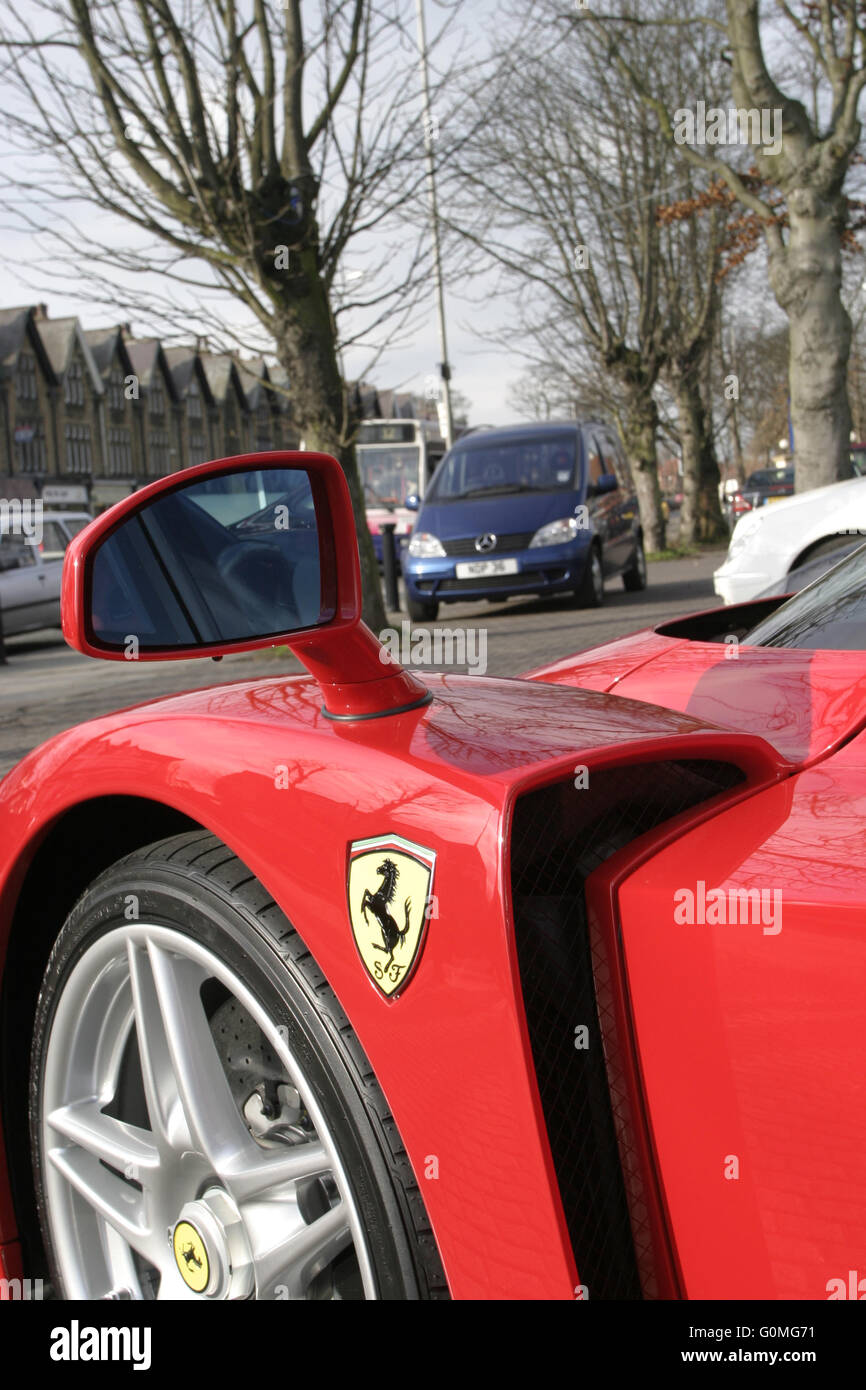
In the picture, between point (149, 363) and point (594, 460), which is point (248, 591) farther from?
point (149, 363)

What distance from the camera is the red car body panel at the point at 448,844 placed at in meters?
1.21

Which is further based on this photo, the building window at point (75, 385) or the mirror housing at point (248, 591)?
the building window at point (75, 385)

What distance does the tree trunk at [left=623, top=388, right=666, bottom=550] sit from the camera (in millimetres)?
27859

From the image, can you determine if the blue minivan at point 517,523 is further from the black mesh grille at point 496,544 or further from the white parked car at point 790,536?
the white parked car at point 790,536

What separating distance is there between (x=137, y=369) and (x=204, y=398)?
5.55 m

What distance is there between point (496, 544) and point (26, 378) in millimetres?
51373

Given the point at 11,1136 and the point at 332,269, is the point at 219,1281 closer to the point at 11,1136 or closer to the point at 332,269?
the point at 11,1136

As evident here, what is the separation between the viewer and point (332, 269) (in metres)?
11.9

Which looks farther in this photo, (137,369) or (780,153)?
(137,369)

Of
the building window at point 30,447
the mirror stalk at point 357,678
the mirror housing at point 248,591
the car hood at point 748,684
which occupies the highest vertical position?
the building window at point 30,447

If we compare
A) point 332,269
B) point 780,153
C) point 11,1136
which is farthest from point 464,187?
point 11,1136

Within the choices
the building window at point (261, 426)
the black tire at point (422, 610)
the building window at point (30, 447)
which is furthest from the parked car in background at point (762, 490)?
the building window at point (261, 426)

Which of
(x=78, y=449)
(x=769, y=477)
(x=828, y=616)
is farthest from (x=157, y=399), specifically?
(x=828, y=616)

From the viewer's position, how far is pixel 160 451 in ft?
239
